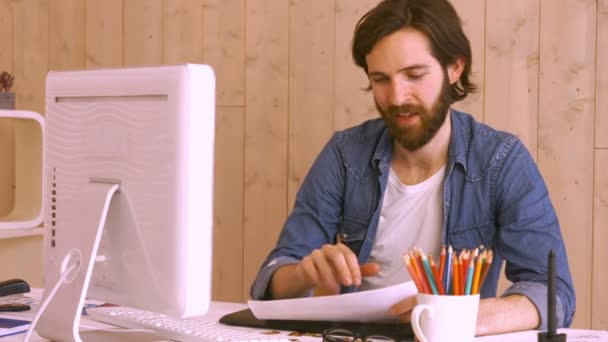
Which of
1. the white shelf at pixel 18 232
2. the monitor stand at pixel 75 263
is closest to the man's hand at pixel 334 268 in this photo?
the monitor stand at pixel 75 263

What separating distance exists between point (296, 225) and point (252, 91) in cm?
103

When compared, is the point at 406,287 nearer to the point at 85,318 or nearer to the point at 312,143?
the point at 85,318

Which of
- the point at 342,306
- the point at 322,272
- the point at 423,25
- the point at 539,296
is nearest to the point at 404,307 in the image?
the point at 342,306

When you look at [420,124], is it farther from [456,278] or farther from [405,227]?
[456,278]

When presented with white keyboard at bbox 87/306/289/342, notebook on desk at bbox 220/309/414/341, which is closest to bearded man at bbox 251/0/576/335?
notebook on desk at bbox 220/309/414/341

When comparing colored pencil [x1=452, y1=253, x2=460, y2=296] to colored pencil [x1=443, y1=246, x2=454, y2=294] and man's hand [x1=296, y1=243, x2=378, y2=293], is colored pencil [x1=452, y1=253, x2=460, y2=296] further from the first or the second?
man's hand [x1=296, y1=243, x2=378, y2=293]

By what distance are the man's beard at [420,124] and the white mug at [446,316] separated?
709mm

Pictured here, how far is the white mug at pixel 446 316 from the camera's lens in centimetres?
119

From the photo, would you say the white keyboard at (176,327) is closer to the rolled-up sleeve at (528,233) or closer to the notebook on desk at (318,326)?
the notebook on desk at (318,326)

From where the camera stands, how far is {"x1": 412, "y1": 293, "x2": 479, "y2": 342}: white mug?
3.90 feet

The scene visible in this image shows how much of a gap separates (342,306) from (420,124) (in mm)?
640

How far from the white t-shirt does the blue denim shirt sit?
22 mm

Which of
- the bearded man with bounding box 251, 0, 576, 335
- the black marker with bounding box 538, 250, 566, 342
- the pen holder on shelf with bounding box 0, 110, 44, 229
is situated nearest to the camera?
the black marker with bounding box 538, 250, 566, 342

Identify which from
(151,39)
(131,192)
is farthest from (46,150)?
(151,39)
